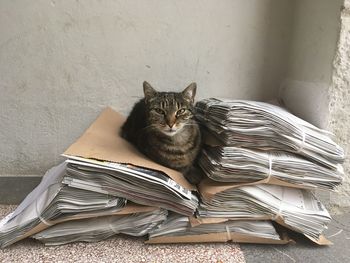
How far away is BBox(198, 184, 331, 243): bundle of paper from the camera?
0.91m

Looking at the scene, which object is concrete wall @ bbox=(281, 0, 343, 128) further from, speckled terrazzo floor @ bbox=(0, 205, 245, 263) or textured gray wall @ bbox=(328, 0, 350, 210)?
speckled terrazzo floor @ bbox=(0, 205, 245, 263)

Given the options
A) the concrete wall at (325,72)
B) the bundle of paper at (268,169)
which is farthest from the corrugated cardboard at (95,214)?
the concrete wall at (325,72)

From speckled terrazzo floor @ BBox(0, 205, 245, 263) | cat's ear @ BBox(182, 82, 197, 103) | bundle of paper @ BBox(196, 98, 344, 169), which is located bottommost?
speckled terrazzo floor @ BBox(0, 205, 245, 263)

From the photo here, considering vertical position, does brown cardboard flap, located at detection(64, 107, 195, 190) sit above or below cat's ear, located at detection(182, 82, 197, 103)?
below

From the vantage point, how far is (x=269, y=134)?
90 cm

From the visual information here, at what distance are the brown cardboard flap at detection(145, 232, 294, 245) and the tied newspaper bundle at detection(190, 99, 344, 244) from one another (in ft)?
0.19

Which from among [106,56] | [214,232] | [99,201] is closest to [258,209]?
[214,232]

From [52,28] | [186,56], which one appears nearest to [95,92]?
[52,28]

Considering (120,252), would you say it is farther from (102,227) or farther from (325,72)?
(325,72)

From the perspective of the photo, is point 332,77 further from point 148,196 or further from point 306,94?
point 148,196

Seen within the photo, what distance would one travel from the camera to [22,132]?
1282 millimetres

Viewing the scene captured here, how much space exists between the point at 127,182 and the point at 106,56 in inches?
24.7

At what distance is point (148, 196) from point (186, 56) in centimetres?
68

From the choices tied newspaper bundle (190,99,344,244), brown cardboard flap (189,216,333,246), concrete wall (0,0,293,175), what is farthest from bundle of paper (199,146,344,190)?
concrete wall (0,0,293,175)
